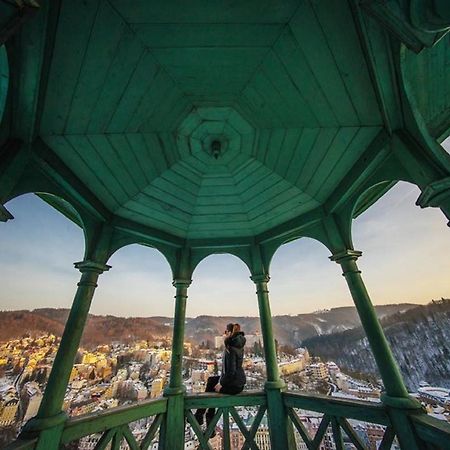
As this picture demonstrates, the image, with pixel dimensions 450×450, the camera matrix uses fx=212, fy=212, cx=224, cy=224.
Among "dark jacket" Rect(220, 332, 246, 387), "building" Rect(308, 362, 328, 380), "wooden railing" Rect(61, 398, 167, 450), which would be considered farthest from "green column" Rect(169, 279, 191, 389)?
"building" Rect(308, 362, 328, 380)

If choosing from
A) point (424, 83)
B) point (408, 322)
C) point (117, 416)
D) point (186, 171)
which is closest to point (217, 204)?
point (186, 171)

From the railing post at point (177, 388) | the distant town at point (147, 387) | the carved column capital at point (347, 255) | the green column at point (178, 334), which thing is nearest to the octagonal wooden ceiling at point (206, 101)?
the carved column capital at point (347, 255)

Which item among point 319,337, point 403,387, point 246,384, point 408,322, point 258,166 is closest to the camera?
point 403,387

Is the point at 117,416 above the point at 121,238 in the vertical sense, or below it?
below

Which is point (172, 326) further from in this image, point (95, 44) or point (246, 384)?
point (95, 44)

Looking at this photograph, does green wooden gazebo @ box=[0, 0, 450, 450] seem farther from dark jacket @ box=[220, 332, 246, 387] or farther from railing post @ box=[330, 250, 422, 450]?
dark jacket @ box=[220, 332, 246, 387]

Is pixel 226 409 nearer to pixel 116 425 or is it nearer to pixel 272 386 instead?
pixel 272 386

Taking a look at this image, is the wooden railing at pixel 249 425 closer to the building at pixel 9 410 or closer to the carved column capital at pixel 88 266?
the building at pixel 9 410
